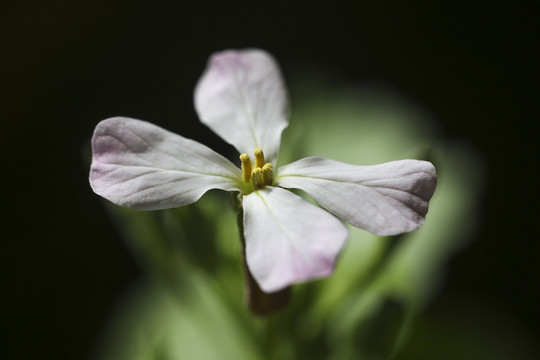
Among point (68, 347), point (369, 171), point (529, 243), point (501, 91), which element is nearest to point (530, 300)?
point (529, 243)

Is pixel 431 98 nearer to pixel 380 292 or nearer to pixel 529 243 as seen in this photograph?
pixel 529 243

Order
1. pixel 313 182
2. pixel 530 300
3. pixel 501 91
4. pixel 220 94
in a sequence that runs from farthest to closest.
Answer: pixel 501 91 → pixel 530 300 → pixel 220 94 → pixel 313 182

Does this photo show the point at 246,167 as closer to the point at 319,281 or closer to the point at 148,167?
the point at 148,167

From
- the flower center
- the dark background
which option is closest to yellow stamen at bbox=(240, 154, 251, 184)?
the flower center

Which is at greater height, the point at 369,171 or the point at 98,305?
the point at 369,171

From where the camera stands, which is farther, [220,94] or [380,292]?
[380,292]

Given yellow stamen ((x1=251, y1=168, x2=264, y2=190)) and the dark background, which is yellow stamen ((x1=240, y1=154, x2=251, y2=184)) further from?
the dark background

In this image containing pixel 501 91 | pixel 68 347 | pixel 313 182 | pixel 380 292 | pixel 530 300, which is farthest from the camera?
pixel 501 91
